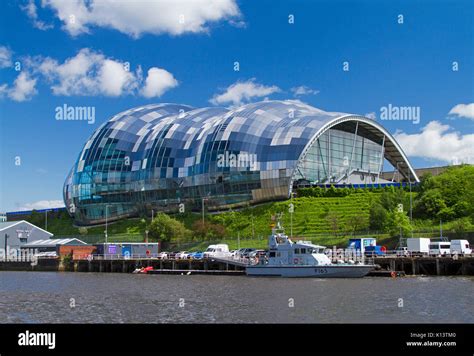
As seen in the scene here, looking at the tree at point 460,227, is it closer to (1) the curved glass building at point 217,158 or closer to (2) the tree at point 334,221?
(2) the tree at point 334,221

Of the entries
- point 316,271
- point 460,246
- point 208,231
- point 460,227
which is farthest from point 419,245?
point 208,231

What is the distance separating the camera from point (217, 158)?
358 ft

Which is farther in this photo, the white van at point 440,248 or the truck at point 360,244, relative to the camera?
the truck at point 360,244

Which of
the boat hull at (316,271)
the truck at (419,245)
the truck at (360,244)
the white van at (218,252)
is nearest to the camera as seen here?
the boat hull at (316,271)

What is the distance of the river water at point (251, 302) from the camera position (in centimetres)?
3369

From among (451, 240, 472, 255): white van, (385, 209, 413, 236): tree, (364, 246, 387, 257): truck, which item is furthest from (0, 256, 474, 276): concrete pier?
(385, 209, 413, 236): tree

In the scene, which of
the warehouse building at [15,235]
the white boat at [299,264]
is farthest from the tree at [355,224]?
the warehouse building at [15,235]

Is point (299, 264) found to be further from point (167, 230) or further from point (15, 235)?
point (15, 235)

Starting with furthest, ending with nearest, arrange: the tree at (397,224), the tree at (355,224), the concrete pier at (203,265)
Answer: the tree at (355,224), the tree at (397,224), the concrete pier at (203,265)

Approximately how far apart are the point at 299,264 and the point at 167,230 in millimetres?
39707

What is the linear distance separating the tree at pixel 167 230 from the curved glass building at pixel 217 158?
12048mm
